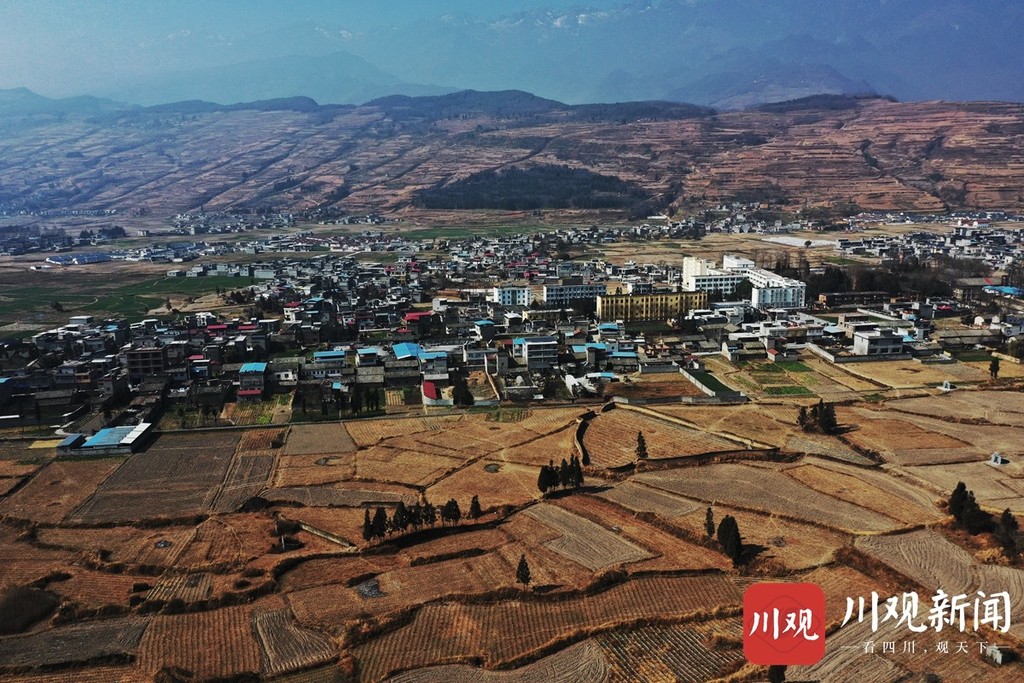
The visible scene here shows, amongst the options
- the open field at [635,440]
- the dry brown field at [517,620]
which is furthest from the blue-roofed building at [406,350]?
the dry brown field at [517,620]

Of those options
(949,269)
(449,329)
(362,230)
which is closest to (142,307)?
(449,329)

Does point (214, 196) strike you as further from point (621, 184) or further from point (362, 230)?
point (621, 184)

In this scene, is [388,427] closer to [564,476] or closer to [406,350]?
[564,476]

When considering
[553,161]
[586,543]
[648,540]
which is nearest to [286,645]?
[586,543]

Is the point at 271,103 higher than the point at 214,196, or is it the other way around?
the point at 271,103

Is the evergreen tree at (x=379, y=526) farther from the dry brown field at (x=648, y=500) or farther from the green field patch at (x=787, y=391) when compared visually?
the green field patch at (x=787, y=391)

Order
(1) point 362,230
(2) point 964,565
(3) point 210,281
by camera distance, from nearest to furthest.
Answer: (2) point 964,565, (3) point 210,281, (1) point 362,230

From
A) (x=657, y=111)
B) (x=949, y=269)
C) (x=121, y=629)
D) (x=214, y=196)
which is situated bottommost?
(x=121, y=629)
